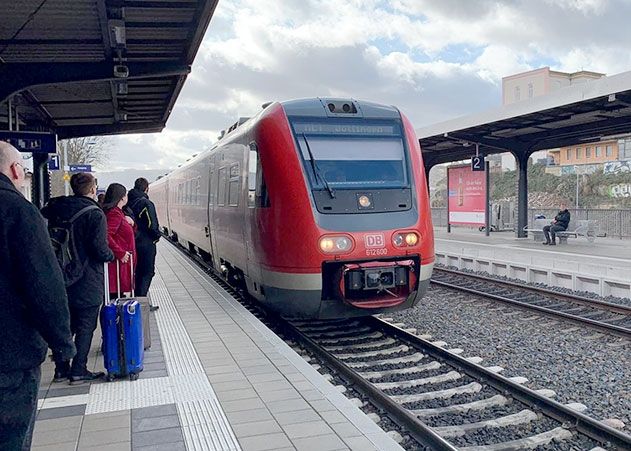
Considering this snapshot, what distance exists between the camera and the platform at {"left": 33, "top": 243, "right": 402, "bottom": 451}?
3.80 meters

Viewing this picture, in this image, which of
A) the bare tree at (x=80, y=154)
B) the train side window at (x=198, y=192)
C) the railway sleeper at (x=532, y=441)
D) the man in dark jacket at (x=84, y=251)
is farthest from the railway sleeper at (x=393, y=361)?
the bare tree at (x=80, y=154)

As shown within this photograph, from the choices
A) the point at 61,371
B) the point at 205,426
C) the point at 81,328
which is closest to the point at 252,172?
the point at 81,328

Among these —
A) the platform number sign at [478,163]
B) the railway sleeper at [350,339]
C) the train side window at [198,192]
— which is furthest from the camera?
the platform number sign at [478,163]

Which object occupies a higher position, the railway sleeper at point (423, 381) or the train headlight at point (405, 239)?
the train headlight at point (405, 239)

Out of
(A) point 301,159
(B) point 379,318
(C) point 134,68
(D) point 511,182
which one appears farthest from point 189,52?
(D) point 511,182

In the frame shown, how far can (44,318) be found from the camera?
8.25ft

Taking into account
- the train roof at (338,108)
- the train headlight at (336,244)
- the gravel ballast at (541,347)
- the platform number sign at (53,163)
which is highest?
the train roof at (338,108)

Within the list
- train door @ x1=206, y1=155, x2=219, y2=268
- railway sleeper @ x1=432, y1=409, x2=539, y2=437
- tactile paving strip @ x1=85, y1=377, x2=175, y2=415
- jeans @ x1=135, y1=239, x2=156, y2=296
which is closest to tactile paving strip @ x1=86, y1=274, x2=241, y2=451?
tactile paving strip @ x1=85, y1=377, x2=175, y2=415

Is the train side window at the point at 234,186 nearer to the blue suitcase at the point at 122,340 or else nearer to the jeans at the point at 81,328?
the blue suitcase at the point at 122,340

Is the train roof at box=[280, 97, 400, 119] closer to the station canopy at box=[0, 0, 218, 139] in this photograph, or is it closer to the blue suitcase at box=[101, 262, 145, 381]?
the station canopy at box=[0, 0, 218, 139]

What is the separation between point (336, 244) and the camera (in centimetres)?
670

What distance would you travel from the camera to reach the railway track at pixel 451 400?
4.37m

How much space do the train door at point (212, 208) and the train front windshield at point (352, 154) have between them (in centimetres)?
392

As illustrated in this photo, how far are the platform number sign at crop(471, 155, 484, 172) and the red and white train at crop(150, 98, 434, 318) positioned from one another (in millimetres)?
13158
